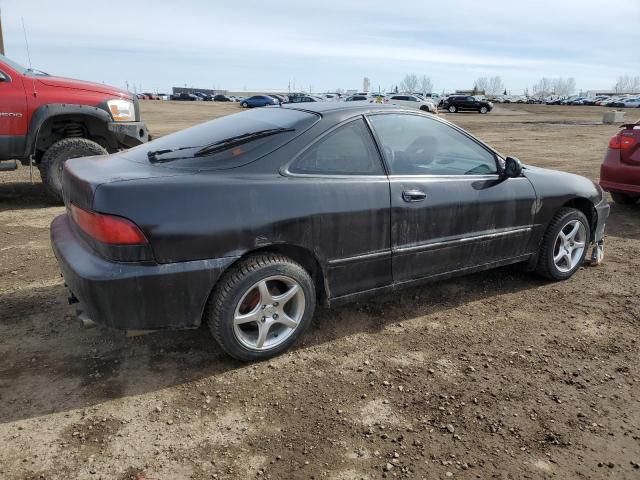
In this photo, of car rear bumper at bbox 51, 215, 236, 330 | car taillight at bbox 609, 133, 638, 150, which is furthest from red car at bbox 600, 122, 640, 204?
car rear bumper at bbox 51, 215, 236, 330

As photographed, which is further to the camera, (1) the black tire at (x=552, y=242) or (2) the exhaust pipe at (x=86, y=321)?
(1) the black tire at (x=552, y=242)

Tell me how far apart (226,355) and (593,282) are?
10.5ft

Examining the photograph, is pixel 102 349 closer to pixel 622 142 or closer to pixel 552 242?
pixel 552 242

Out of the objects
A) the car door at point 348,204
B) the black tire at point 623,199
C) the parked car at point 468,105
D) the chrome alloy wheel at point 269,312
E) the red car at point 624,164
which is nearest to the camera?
the chrome alloy wheel at point 269,312

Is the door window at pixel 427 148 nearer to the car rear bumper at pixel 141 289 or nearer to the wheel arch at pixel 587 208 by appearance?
the wheel arch at pixel 587 208

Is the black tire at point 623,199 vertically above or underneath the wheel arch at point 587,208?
underneath

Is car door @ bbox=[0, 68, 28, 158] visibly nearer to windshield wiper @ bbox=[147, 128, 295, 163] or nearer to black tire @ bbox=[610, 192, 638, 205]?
windshield wiper @ bbox=[147, 128, 295, 163]

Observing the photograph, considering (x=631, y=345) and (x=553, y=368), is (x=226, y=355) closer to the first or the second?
(x=553, y=368)

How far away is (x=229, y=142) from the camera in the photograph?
3.24 metres

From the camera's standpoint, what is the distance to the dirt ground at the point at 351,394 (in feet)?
7.66

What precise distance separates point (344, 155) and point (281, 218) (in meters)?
0.66

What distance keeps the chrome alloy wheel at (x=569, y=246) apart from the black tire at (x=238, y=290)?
248 cm

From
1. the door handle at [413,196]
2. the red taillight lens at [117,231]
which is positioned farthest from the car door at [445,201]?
the red taillight lens at [117,231]

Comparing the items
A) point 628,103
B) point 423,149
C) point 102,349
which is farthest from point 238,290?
point 628,103
